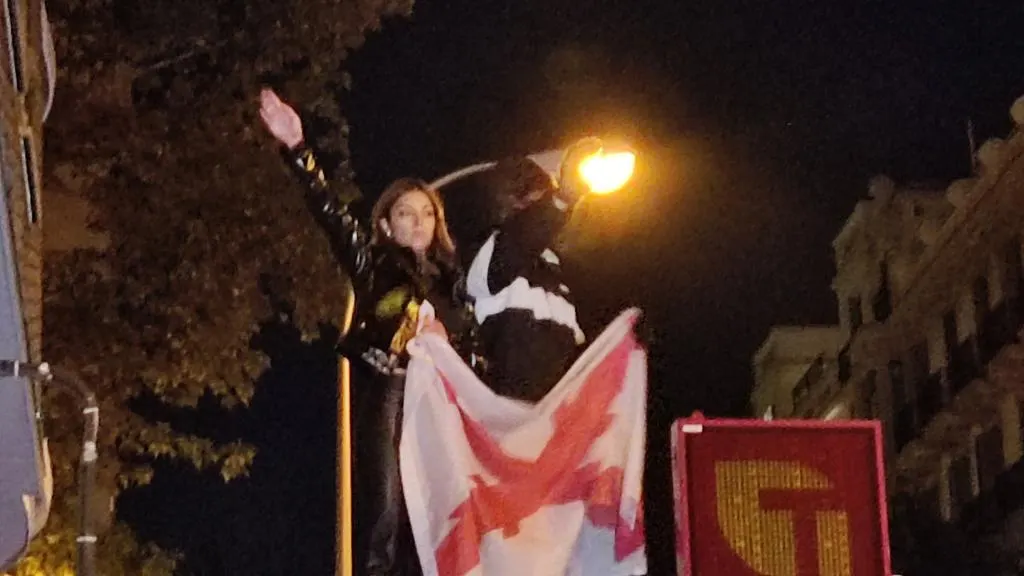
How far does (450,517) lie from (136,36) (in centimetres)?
507

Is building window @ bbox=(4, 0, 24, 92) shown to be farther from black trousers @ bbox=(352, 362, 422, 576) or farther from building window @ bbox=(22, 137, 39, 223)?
black trousers @ bbox=(352, 362, 422, 576)

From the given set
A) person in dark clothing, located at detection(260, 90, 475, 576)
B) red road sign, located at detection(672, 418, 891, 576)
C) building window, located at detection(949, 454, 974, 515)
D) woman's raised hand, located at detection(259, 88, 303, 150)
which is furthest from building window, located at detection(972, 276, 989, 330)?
woman's raised hand, located at detection(259, 88, 303, 150)

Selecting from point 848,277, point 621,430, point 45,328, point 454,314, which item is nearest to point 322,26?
point 45,328

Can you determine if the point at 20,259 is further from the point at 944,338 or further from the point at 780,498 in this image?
the point at 944,338

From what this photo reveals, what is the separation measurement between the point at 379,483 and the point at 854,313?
106ft

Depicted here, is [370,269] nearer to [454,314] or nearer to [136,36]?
[454,314]

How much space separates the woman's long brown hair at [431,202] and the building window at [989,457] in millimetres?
22359

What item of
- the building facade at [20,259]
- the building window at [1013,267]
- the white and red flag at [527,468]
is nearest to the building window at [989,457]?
the building window at [1013,267]

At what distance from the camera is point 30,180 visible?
25.4ft

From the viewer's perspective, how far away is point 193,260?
11.1 metres

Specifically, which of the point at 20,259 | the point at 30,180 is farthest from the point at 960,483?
the point at 20,259

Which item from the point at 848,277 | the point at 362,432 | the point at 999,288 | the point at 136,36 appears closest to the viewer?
the point at 362,432

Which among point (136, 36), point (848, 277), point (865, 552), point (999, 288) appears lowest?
point (865, 552)

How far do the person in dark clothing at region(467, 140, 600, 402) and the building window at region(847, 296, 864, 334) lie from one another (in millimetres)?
30225
